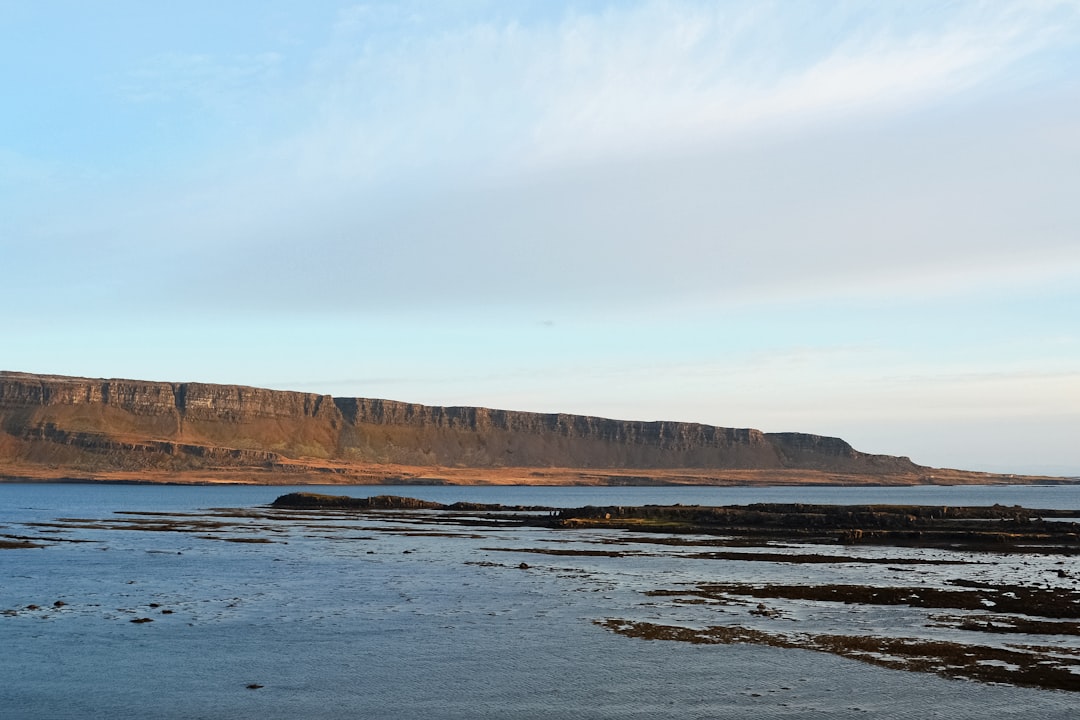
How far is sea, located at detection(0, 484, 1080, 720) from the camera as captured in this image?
24.4 metres

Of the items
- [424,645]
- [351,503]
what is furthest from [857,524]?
[351,503]

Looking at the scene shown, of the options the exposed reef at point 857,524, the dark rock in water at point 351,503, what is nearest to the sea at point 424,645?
the exposed reef at point 857,524

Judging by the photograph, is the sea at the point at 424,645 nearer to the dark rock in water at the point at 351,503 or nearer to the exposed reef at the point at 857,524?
the exposed reef at the point at 857,524

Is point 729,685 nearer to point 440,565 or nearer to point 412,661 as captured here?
point 412,661

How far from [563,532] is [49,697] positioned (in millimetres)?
61804

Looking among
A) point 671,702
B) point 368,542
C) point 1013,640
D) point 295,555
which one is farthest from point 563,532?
point 671,702

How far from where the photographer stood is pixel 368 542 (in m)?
72.2

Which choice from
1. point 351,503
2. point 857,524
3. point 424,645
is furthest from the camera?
point 351,503

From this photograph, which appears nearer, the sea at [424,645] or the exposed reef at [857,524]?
the sea at [424,645]

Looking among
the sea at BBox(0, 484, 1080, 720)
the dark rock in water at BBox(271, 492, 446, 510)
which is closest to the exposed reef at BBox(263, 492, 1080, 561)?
the dark rock in water at BBox(271, 492, 446, 510)

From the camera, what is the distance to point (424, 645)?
3162 cm

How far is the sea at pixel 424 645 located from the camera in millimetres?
24391

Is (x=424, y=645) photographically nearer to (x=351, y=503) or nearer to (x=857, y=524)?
(x=857, y=524)

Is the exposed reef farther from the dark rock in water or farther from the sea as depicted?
the sea
